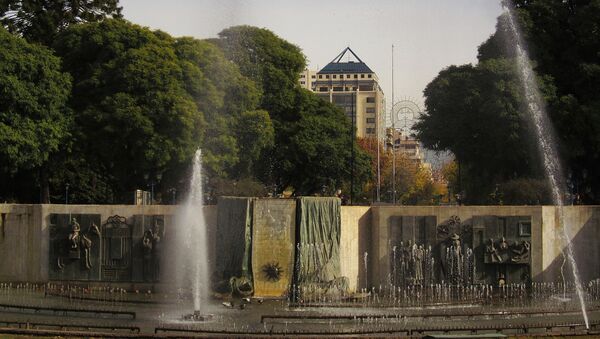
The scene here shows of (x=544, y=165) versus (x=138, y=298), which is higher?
(x=544, y=165)

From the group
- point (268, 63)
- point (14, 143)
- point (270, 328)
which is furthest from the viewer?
point (268, 63)

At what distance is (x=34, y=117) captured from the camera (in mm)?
44000

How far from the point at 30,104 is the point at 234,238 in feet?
44.5

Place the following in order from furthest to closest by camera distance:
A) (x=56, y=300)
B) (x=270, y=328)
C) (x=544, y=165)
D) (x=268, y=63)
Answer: (x=268, y=63) → (x=544, y=165) → (x=56, y=300) → (x=270, y=328)

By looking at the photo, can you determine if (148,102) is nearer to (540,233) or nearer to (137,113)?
(137,113)

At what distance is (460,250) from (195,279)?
852cm

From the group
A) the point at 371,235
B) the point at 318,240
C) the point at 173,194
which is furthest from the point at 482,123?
the point at 318,240

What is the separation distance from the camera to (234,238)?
34125mm

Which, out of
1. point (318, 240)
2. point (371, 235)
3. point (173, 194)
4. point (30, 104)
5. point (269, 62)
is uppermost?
point (269, 62)

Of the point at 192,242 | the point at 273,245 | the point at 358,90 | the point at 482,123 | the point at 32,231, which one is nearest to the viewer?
the point at 273,245

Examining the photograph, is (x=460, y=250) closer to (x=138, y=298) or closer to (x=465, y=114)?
(x=138, y=298)

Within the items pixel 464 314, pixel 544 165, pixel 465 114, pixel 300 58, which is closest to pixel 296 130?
pixel 300 58

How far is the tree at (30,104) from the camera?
4284 centimetres

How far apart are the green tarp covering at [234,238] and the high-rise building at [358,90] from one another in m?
107
